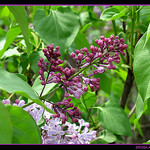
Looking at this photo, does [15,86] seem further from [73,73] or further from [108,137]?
[108,137]

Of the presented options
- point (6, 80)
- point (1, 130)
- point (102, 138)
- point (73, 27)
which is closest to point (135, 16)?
point (73, 27)

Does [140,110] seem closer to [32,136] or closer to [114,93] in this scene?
[32,136]

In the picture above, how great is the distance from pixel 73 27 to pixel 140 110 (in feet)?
0.88

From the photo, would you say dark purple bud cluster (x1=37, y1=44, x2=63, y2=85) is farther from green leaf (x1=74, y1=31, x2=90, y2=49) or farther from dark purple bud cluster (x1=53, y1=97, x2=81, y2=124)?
green leaf (x1=74, y1=31, x2=90, y2=49)

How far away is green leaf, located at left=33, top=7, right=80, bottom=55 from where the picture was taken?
623 millimetres

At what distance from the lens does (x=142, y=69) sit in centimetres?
54

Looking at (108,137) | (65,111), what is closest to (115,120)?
(108,137)

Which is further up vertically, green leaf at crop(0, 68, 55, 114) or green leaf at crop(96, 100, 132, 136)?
green leaf at crop(0, 68, 55, 114)

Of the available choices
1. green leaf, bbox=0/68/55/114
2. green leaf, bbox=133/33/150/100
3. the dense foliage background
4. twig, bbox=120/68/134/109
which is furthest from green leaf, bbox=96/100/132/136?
green leaf, bbox=0/68/55/114

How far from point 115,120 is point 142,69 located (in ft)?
0.83

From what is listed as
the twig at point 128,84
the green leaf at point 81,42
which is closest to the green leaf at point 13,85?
the green leaf at point 81,42

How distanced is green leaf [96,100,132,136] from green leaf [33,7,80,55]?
0.87 feet

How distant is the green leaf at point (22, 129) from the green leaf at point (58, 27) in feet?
0.82

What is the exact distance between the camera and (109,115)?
0.77 meters
